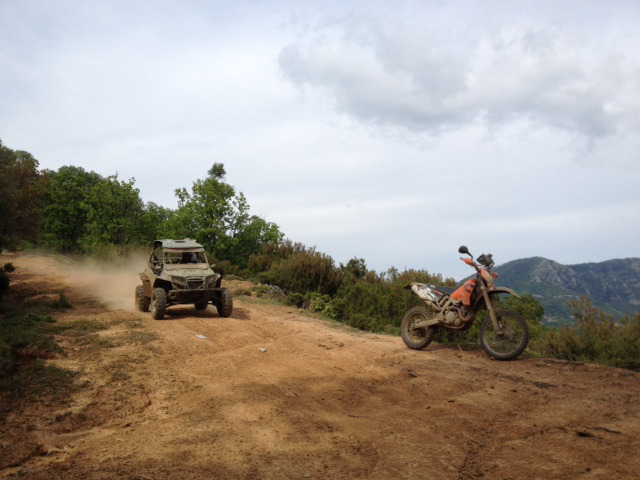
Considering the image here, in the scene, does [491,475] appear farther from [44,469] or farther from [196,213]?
[196,213]

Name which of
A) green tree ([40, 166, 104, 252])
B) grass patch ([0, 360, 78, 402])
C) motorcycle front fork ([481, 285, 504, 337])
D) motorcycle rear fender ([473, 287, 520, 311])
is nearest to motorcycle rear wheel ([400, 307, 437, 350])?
motorcycle rear fender ([473, 287, 520, 311])

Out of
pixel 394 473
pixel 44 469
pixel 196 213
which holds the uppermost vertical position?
pixel 196 213

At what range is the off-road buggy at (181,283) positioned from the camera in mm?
12256

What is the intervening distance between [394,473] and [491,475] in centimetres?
92

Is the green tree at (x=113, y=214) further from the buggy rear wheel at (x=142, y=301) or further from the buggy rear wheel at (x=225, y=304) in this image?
the buggy rear wheel at (x=225, y=304)

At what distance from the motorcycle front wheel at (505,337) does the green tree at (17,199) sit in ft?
54.0

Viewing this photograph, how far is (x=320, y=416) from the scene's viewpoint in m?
6.05

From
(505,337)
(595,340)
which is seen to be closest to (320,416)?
(505,337)

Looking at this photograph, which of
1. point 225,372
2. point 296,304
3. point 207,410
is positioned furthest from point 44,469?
point 296,304

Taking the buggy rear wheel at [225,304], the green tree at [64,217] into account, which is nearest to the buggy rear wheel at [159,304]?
the buggy rear wheel at [225,304]

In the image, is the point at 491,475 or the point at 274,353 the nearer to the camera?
the point at 491,475

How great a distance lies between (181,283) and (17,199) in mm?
9614

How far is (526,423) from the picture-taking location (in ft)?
18.9

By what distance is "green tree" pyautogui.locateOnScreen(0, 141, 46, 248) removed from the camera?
1722cm
